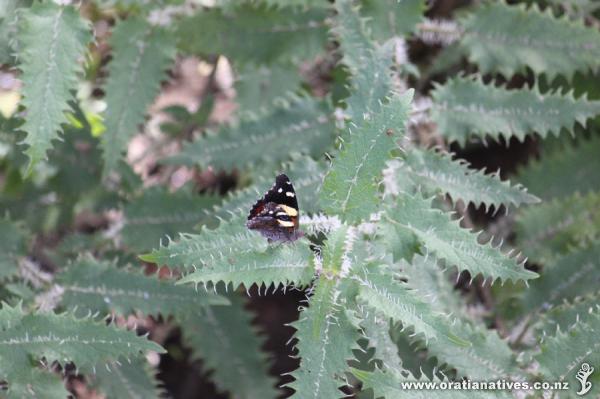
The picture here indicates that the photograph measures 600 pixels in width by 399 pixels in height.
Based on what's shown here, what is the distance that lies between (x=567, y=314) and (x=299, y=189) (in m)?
1.20

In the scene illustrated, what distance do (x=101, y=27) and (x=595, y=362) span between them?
3658mm

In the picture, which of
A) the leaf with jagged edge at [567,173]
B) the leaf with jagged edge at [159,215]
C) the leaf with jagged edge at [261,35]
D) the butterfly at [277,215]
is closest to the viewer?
the butterfly at [277,215]

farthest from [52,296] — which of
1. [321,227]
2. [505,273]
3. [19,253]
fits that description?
[505,273]

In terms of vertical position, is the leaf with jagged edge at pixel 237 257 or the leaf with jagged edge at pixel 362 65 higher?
the leaf with jagged edge at pixel 362 65

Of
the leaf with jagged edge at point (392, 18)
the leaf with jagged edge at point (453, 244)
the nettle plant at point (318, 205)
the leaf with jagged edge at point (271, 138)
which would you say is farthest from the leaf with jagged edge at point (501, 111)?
Answer: the leaf with jagged edge at point (453, 244)

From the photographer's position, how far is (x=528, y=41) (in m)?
3.13

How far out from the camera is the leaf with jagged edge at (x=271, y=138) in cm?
292

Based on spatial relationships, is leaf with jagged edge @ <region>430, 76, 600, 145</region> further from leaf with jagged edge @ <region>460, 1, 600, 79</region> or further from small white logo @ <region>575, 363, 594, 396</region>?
small white logo @ <region>575, 363, 594, 396</region>

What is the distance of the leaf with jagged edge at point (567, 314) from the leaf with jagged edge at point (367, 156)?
1.14 m

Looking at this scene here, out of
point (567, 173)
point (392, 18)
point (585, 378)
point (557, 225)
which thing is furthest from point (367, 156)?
point (567, 173)

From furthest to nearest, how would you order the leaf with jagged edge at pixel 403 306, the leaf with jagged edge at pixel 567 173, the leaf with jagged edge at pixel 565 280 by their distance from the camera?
the leaf with jagged edge at pixel 567 173 → the leaf with jagged edge at pixel 565 280 → the leaf with jagged edge at pixel 403 306

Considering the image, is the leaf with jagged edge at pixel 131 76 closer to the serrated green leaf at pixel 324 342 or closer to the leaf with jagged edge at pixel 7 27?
the leaf with jagged edge at pixel 7 27

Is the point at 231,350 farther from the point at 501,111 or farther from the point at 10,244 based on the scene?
→ the point at 501,111

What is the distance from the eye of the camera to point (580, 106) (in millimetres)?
2723
